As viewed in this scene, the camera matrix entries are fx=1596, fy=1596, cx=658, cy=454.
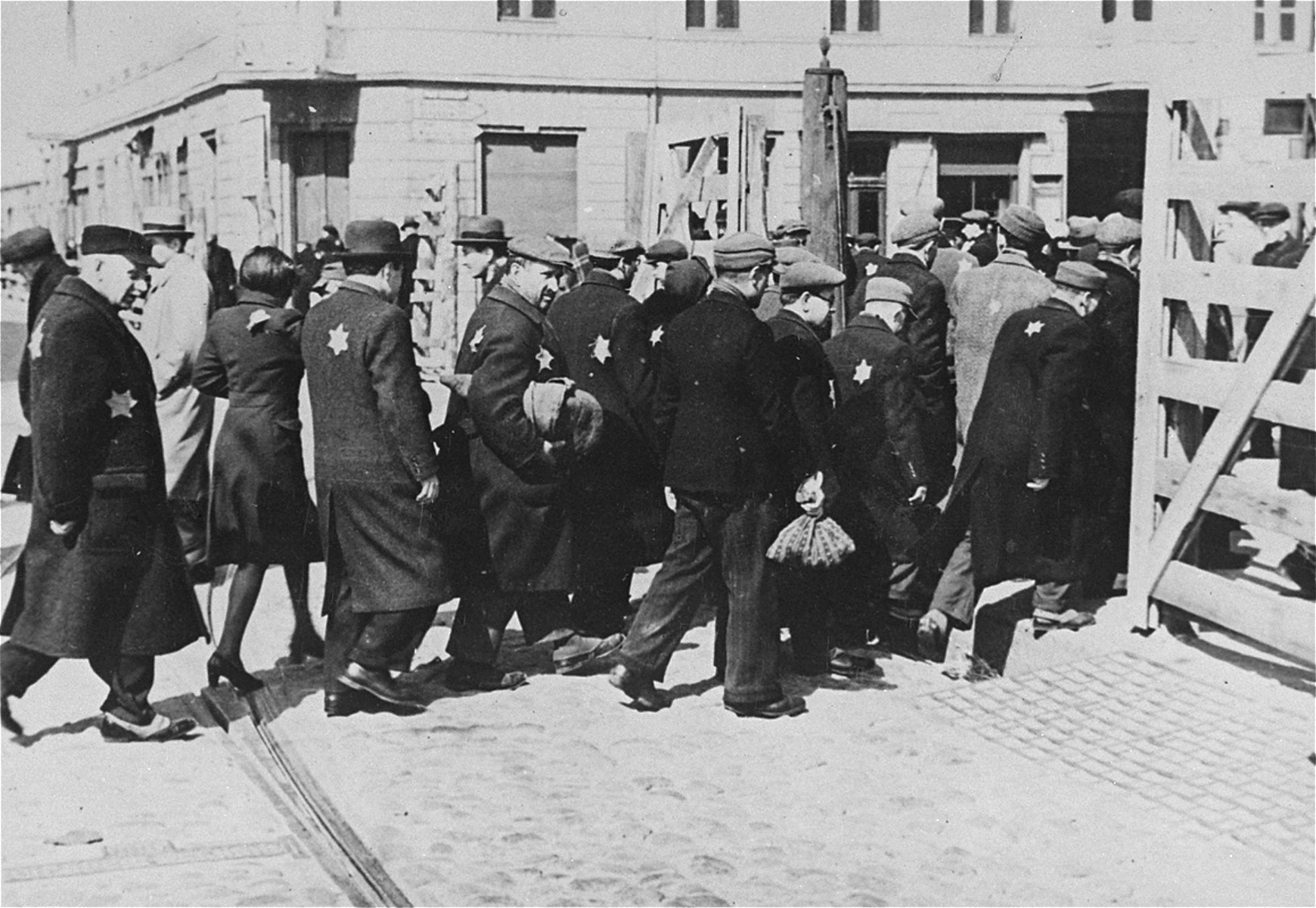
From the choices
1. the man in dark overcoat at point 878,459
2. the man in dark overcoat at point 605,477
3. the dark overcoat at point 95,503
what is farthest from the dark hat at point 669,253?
the dark overcoat at point 95,503

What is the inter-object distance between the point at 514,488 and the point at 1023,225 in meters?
3.12

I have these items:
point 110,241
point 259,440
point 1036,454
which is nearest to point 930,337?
point 1036,454

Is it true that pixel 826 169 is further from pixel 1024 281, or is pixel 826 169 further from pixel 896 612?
pixel 896 612

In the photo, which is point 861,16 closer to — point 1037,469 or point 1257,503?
point 1037,469

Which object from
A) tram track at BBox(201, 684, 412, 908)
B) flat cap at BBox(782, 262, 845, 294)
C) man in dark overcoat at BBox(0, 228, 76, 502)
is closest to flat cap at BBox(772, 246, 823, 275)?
flat cap at BBox(782, 262, 845, 294)

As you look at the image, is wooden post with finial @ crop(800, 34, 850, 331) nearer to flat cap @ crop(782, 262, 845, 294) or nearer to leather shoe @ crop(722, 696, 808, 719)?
flat cap @ crop(782, 262, 845, 294)

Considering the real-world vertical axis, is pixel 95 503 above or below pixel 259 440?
below

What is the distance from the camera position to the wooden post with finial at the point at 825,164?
9.89 m

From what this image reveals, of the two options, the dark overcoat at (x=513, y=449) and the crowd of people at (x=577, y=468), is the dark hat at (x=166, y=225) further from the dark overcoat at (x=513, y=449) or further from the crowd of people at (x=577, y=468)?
the dark overcoat at (x=513, y=449)

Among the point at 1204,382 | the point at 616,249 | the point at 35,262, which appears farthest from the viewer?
the point at 616,249

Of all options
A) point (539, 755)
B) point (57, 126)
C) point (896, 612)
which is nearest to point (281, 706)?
point (539, 755)

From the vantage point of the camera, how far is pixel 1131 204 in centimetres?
962

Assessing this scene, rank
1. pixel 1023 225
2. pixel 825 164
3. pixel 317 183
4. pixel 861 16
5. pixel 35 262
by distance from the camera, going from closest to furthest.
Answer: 1. pixel 35 262
2. pixel 1023 225
3. pixel 825 164
4. pixel 861 16
5. pixel 317 183

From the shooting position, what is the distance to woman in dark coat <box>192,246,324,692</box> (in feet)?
24.8
